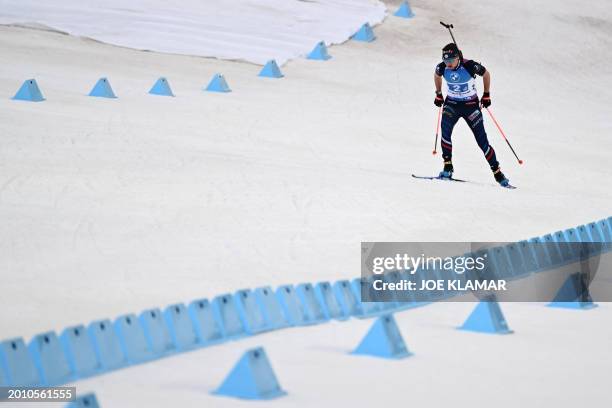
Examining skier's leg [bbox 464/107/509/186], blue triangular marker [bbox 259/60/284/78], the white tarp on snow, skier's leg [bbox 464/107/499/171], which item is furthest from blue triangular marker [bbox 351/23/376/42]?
skier's leg [bbox 464/107/499/171]

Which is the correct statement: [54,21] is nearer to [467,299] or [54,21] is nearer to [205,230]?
[205,230]

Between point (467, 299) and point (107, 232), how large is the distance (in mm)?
2668

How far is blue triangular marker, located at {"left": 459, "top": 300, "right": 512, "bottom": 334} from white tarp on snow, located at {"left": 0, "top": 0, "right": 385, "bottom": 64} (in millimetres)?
14948

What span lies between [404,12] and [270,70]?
691 cm

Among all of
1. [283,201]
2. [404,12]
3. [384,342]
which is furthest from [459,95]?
[404,12]

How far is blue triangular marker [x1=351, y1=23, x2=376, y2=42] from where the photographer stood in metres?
24.9

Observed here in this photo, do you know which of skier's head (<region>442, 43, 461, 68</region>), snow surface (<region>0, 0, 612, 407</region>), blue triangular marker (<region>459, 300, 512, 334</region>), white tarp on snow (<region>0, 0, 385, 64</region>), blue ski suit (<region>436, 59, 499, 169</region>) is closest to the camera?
snow surface (<region>0, 0, 612, 407</region>)

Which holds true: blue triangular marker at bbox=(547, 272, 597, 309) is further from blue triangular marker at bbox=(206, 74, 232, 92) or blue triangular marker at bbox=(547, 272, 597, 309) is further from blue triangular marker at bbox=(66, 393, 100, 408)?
blue triangular marker at bbox=(206, 74, 232, 92)

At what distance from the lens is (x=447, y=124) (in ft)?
41.6

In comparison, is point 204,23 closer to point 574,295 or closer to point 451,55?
point 451,55

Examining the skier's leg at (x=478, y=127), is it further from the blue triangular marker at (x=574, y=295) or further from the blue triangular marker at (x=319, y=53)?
the blue triangular marker at (x=319, y=53)

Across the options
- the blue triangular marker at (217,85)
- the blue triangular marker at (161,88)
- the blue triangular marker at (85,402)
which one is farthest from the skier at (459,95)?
the blue triangular marker at (85,402)

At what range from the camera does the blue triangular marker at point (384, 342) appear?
6402mm

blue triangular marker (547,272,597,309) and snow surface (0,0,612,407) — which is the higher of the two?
snow surface (0,0,612,407)
